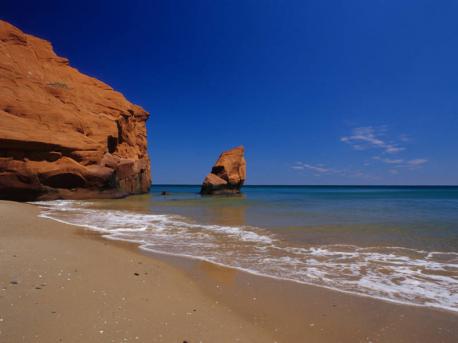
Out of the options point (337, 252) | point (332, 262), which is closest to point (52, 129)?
point (337, 252)

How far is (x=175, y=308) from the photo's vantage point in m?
3.91

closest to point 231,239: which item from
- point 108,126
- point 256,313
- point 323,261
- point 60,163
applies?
point 323,261

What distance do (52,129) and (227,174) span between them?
84.9 ft

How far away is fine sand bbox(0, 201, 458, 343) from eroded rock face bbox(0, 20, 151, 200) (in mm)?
21318

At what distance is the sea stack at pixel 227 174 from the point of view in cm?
4544

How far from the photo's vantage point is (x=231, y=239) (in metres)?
9.72

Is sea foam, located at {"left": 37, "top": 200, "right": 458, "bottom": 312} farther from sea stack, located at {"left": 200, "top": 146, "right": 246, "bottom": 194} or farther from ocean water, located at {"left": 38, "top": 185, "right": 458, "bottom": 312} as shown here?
sea stack, located at {"left": 200, "top": 146, "right": 246, "bottom": 194}

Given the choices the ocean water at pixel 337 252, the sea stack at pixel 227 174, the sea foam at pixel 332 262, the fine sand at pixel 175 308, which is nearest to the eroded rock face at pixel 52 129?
the sea stack at pixel 227 174

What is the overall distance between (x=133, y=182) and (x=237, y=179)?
17035 mm

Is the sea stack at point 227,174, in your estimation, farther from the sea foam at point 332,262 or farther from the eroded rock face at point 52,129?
the sea foam at point 332,262

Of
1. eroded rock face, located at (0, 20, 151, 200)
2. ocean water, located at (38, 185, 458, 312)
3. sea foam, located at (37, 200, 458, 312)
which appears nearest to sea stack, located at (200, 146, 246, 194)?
eroded rock face, located at (0, 20, 151, 200)

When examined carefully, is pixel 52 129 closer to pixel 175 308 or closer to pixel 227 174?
pixel 227 174

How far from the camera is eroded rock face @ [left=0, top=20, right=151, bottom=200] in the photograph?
76.2 feet

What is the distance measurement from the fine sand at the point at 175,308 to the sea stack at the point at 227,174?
129 feet
